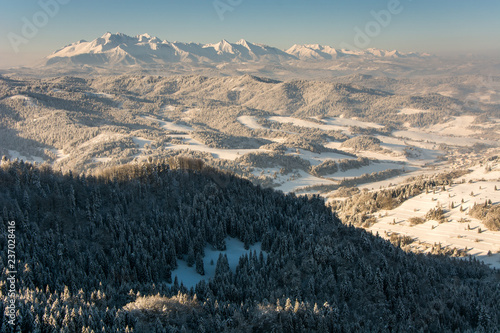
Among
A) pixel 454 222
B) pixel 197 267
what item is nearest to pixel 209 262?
pixel 197 267

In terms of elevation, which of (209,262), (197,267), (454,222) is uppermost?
(197,267)

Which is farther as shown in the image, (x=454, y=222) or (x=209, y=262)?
(x=454, y=222)

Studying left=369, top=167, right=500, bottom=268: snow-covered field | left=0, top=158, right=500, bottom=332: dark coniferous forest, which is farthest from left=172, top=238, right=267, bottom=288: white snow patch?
left=369, top=167, right=500, bottom=268: snow-covered field

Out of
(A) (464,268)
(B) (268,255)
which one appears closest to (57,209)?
(B) (268,255)

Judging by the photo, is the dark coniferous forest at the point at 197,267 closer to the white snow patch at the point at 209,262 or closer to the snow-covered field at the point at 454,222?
the white snow patch at the point at 209,262

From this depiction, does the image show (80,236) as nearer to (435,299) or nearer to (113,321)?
(113,321)

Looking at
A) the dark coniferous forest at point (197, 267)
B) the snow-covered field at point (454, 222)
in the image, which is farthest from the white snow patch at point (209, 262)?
the snow-covered field at point (454, 222)

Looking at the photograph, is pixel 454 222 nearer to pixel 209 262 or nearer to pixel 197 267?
pixel 209 262

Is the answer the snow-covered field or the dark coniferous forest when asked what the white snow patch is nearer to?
the dark coniferous forest
